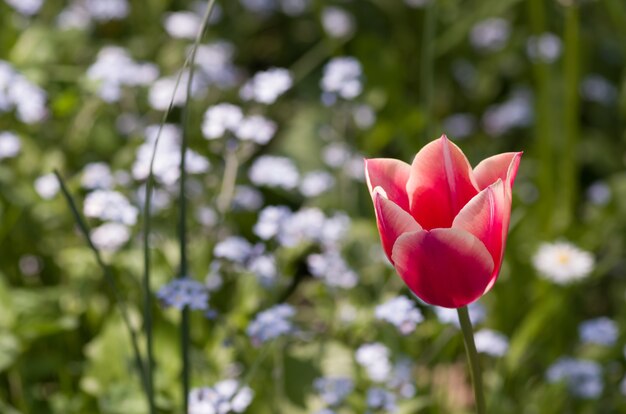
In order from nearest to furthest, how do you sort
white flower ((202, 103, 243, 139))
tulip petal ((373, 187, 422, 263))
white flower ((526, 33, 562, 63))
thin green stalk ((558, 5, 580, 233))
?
tulip petal ((373, 187, 422, 263)) < white flower ((202, 103, 243, 139)) < thin green stalk ((558, 5, 580, 233)) < white flower ((526, 33, 562, 63))

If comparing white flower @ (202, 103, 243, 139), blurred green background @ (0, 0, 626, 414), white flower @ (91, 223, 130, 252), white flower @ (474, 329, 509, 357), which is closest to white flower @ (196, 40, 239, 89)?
blurred green background @ (0, 0, 626, 414)

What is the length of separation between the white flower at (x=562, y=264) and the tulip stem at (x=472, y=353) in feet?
3.74

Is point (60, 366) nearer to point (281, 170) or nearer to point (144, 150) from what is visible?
point (144, 150)

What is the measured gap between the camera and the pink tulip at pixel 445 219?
105 cm

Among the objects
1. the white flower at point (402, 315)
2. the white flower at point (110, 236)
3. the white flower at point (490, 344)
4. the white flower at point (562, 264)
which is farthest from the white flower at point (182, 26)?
the white flower at point (402, 315)

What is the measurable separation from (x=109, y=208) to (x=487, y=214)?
3.33 feet

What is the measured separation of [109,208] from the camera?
189 centimetres

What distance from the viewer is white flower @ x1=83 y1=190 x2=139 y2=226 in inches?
73.5

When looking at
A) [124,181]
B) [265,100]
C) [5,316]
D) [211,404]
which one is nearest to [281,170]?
[265,100]

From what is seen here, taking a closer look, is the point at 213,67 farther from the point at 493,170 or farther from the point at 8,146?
the point at 493,170

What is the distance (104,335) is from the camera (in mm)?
1960

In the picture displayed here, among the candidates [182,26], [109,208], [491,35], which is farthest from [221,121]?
[491,35]

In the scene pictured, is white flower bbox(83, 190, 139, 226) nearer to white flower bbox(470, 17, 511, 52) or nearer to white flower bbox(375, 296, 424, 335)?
white flower bbox(375, 296, 424, 335)

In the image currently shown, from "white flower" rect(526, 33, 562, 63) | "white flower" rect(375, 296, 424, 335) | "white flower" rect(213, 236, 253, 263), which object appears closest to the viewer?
"white flower" rect(375, 296, 424, 335)
